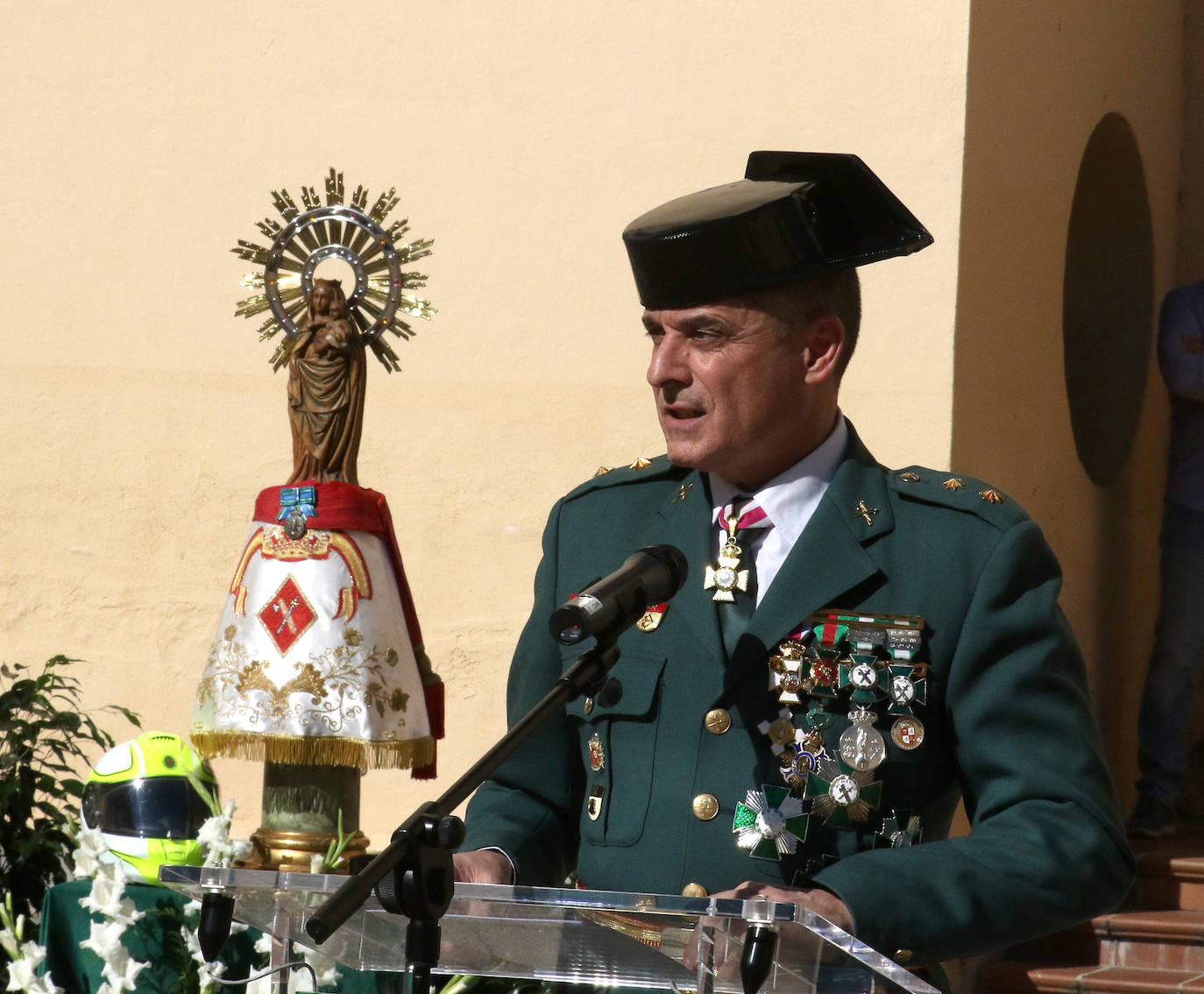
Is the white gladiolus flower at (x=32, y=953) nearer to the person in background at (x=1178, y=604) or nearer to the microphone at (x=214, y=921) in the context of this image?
the microphone at (x=214, y=921)

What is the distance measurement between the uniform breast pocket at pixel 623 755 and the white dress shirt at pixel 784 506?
185mm

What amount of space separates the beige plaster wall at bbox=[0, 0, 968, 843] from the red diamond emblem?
149cm

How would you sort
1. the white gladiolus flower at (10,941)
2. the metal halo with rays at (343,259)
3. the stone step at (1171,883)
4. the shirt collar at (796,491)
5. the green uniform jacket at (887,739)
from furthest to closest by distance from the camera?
the stone step at (1171,883) < the metal halo with rays at (343,259) < the white gladiolus flower at (10,941) < the shirt collar at (796,491) < the green uniform jacket at (887,739)

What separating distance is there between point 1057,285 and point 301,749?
316 cm

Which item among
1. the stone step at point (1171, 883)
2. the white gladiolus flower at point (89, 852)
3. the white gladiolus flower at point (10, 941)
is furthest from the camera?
the stone step at point (1171, 883)

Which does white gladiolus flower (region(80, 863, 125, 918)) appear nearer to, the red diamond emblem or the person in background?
the red diamond emblem

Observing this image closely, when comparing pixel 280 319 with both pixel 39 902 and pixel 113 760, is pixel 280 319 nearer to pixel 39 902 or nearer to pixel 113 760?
pixel 113 760

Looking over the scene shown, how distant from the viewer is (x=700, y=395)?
2111 millimetres

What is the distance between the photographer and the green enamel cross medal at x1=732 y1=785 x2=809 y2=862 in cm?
204

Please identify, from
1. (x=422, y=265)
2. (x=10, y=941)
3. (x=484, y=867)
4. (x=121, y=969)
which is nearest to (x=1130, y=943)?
Result: (x=422, y=265)

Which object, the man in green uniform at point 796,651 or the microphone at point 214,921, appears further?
the man in green uniform at point 796,651

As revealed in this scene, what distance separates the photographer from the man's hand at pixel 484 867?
1984mm

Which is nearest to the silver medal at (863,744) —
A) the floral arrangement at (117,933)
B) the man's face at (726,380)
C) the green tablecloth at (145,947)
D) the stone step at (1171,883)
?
the man's face at (726,380)

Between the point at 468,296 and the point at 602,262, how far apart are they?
15.0 inches
